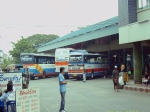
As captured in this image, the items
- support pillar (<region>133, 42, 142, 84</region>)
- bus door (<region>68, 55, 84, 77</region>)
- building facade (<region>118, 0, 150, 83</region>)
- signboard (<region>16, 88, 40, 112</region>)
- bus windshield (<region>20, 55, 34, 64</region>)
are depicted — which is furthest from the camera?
bus windshield (<region>20, 55, 34, 64</region>)

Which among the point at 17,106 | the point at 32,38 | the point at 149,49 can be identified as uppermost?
the point at 32,38

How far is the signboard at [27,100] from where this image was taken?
690cm

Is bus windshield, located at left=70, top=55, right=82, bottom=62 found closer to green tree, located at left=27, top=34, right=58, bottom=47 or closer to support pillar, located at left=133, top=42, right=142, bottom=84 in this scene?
support pillar, located at left=133, top=42, right=142, bottom=84

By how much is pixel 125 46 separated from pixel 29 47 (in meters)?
30.9

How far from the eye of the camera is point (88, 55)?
26.8m

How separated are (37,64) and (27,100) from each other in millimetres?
23338

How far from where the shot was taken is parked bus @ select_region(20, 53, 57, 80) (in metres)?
29.5

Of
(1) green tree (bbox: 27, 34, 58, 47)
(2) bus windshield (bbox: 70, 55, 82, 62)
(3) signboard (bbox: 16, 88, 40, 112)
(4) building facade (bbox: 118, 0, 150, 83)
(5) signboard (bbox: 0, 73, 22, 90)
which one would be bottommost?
(3) signboard (bbox: 16, 88, 40, 112)

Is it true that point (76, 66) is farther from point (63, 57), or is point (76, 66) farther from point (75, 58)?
point (63, 57)

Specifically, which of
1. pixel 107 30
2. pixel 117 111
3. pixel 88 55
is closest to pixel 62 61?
pixel 88 55

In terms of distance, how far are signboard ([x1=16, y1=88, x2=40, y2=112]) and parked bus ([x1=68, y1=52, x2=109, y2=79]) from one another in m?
18.1

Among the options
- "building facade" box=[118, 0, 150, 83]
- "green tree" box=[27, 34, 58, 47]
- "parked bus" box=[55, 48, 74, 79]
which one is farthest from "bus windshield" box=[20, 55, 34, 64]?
"green tree" box=[27, 34, 58, 47]

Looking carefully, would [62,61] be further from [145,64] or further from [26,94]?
[26,94]

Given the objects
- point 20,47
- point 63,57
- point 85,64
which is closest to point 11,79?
point 85,64
